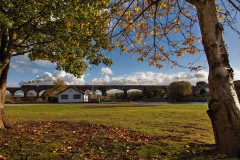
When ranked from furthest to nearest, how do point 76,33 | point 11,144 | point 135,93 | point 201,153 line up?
point 135,93 < point 76,33 < point 11,144 < point 201,153

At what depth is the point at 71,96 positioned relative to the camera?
112438mm

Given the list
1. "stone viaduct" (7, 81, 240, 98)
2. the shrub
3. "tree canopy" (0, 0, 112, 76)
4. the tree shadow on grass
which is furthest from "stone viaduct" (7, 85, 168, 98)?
the tree shadow on grass

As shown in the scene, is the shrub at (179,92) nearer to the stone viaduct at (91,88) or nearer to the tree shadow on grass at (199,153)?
the stone viaduct at (91,88)

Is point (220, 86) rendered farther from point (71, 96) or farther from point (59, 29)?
point (71, 96)

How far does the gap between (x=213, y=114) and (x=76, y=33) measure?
29.1 ft

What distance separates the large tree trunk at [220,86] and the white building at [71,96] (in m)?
101

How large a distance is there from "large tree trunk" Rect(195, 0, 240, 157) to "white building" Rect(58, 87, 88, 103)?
3981 inches

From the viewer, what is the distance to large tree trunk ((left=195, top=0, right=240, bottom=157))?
33.0 feet

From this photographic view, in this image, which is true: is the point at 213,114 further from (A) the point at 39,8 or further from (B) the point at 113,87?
(B) the point at 113,87

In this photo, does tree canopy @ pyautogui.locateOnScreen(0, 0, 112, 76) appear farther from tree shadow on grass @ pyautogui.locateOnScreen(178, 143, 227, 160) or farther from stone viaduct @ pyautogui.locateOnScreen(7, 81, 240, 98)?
stone viaduct @ pyautogui.locateOnScreen(7, 81, 240, 98)

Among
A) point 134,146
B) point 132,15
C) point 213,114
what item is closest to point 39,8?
point 132,15

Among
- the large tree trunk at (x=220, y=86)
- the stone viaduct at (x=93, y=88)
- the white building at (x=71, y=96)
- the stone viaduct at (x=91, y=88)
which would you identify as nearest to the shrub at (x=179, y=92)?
the stone viaduct at (x=93, y=88)

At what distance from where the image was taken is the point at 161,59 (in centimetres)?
1434

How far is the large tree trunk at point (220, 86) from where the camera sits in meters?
10.1
